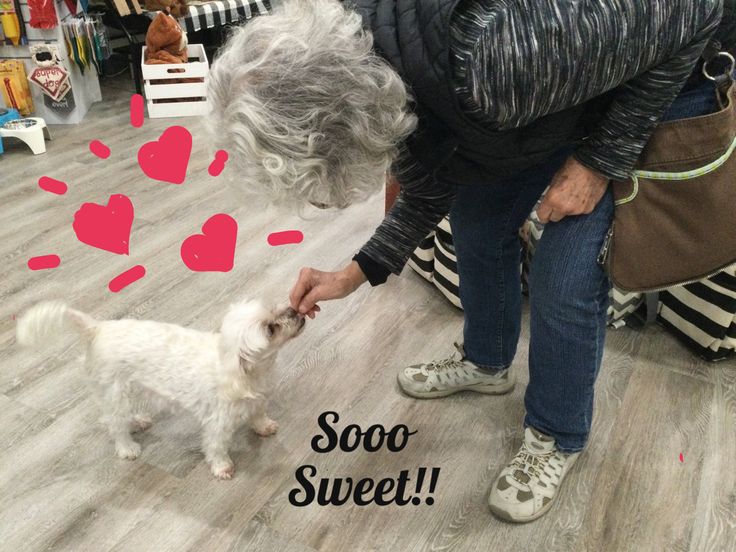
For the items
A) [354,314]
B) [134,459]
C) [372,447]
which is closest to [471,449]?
[372,447]

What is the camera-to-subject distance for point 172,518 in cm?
124

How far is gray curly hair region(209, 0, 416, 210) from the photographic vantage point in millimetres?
728

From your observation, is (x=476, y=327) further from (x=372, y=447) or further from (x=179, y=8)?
(x=179, y=8)

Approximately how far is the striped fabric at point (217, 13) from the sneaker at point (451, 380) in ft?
9.56

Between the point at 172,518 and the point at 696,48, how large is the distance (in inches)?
46.9

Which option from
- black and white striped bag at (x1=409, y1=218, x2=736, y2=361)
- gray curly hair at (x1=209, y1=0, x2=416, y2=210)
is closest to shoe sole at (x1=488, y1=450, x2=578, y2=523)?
black and white striped bag at (x1=409, y1=218, x2=736, y2=361)

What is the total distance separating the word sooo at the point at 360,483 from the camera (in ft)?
4.23

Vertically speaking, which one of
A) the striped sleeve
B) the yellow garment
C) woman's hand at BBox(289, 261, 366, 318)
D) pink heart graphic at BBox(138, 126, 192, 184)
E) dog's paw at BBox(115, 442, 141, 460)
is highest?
the striped sleeve

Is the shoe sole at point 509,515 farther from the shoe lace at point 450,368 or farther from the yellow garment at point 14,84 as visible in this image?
the yellow garment at point 14,84

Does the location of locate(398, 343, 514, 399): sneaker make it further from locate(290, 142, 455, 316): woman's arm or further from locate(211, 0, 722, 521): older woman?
locate(211, 0, 722, 521): older woman

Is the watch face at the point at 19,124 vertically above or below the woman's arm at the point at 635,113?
below

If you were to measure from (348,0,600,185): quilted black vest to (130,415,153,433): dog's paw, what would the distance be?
891 mm

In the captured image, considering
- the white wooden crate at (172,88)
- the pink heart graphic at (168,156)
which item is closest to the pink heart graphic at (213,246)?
the pink heart graphic at (168,156)

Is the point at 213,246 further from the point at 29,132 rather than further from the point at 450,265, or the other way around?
the point at 29,132
